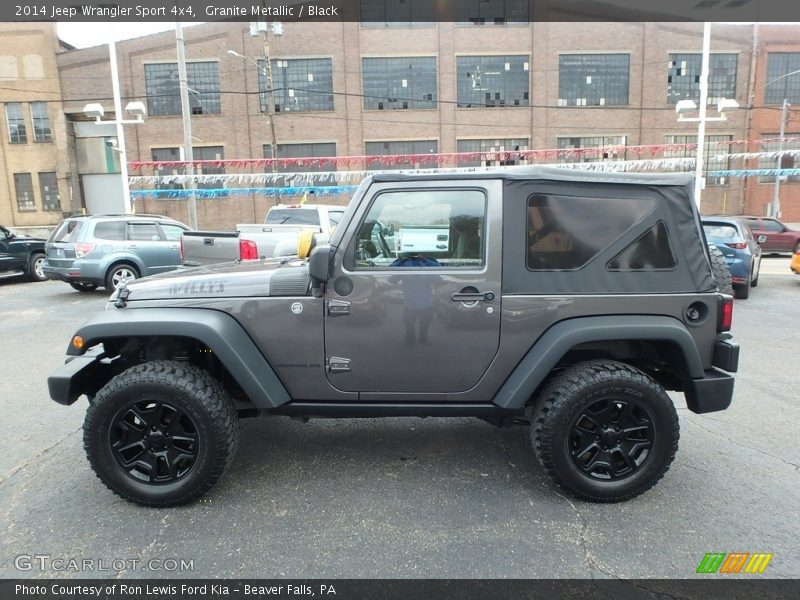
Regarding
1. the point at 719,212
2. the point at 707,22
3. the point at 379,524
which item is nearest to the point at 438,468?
the point at 379,524

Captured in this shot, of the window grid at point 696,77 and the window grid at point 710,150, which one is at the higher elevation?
the window grid at point 696,77

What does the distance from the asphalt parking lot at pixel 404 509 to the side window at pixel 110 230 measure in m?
7.38

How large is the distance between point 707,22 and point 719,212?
19831mm

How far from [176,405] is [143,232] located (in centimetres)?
982

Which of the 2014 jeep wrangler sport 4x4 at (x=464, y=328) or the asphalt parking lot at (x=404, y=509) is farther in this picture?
the 2014 jeep wrangler sport 4x4 at (x=464, y=328)

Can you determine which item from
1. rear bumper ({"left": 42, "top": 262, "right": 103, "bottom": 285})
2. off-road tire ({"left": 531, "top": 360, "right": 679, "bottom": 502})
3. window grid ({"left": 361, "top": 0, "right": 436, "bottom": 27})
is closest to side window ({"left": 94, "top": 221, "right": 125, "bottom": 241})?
rear bumper ({"left": 42, "top": 262, "right": 103, "bottom": 285})

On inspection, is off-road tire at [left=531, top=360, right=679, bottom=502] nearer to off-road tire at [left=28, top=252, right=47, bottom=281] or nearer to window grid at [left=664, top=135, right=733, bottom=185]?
off-road tire at [left=28, top=252, right=47, bottom=281]

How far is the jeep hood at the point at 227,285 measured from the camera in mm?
3111

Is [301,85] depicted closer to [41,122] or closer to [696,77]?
[41,122]

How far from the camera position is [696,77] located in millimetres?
33656

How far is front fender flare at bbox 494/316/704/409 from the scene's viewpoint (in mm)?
2947

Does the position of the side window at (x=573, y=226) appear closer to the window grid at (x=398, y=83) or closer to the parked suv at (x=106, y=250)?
the parked suv at (x=106, y=250)

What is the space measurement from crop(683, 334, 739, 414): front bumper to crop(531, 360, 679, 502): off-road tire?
0.21 metres

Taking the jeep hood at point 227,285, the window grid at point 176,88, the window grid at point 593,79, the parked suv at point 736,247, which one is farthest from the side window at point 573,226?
the window grid at point 176,88
